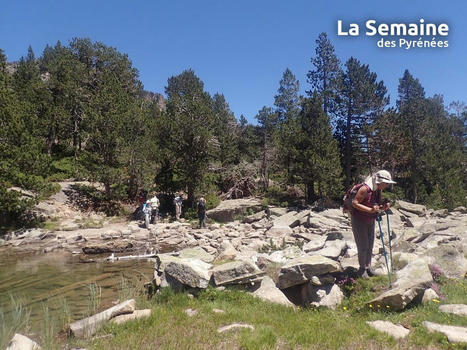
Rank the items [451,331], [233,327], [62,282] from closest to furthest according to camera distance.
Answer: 1. [451,331]
2. [233,327]
3. [62,282]

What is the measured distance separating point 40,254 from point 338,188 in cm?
1950

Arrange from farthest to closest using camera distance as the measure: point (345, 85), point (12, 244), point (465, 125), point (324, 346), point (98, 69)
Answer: point (465, 125) → point (98, 69) → point (345, 85) → point (12, 244) → point (324, 346)

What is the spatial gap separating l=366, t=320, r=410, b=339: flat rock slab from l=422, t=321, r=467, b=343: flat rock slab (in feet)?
1.08

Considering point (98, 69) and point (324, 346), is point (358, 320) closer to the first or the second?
point (324, 346)

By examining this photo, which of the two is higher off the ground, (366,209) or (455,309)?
(366,209)

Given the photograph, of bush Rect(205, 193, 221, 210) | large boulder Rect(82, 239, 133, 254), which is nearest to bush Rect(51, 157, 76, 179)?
bush Rect(205, 193, 221, 210)

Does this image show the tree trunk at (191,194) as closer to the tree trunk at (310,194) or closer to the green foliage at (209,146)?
the green foliage at (209,146)

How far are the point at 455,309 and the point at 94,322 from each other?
576 cm

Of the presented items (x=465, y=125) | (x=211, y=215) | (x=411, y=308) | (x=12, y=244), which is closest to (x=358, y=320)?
(x=411, y=308)

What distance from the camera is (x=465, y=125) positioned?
5159cm

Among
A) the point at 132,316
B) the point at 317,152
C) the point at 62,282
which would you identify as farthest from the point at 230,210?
the point at 132,316

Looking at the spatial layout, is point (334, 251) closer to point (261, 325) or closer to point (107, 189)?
point (261, 325)

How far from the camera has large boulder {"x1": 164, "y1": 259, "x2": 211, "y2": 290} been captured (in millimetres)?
7266

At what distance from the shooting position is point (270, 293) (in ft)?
23.5
